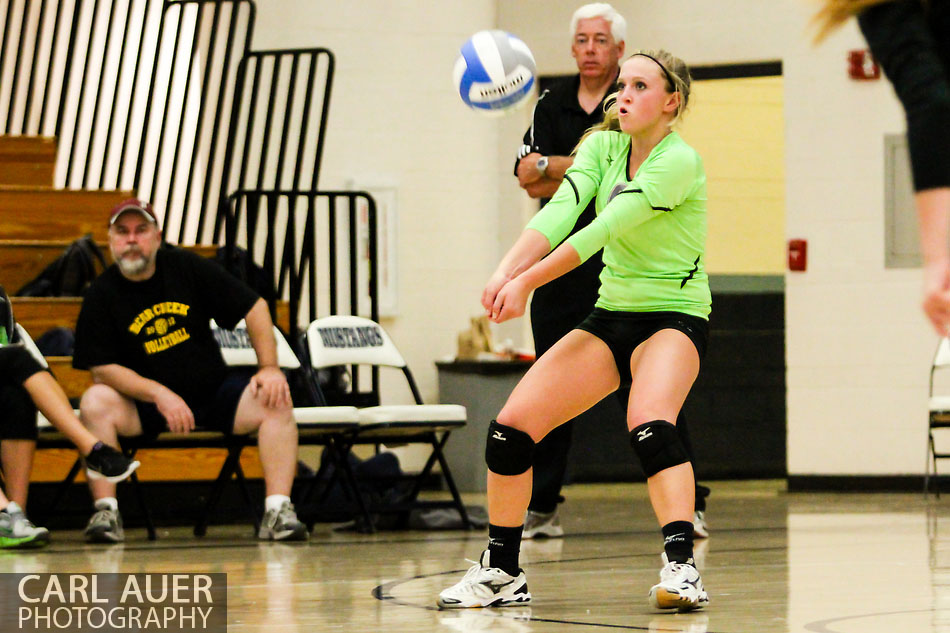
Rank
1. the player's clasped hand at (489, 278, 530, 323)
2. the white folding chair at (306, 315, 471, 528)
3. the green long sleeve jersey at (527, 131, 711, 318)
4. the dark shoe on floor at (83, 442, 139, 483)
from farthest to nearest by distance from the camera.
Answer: the white folding chair at (306, 315, 471, 528)
the dark shoe on floor at (83, 442, 139, 483)
the green long sleeve jersey at (527, 131, 711, 318)
the player's clasped hand at (489, 278, 530, 323)

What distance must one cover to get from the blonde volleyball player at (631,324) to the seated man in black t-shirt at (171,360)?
7.21 ft

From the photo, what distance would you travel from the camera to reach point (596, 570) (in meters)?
4.20

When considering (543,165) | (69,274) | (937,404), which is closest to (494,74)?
(543,165)

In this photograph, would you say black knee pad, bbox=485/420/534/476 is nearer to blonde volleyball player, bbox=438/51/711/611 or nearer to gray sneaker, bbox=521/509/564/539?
blonde volleyball player, bbox=438/51/711/611

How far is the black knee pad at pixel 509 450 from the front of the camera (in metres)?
3.30

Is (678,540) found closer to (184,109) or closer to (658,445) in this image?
(658,445)

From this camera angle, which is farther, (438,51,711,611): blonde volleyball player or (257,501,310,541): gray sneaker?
(257,501,310,541): gray sneaker

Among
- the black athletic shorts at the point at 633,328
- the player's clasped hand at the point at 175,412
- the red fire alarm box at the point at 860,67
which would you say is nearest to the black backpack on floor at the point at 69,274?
the player's clasped hand at the point at 175,412

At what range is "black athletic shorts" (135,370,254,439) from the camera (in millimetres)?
5520

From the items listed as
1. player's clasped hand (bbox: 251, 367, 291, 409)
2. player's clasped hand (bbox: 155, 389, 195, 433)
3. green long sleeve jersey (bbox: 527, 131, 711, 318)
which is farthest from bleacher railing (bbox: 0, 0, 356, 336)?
green long sleeve jersey (bbox: 527, 131, 711, 318)

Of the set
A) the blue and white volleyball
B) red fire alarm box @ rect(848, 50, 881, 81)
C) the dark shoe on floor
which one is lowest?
the dark shoe on floor

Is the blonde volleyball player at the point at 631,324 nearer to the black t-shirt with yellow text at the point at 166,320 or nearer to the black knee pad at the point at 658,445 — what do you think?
the black knee pad at the point at 658,445

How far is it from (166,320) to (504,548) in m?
2.70

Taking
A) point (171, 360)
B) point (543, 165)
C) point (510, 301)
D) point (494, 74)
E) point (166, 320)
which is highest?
point (494, 74)
